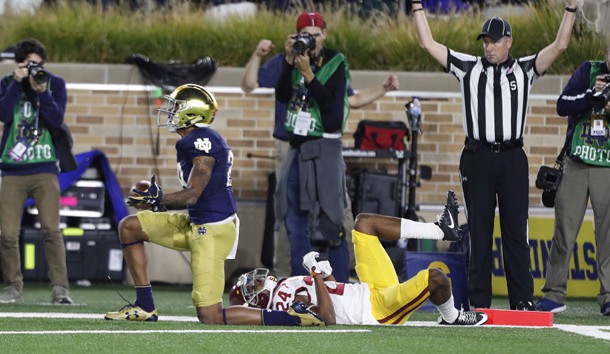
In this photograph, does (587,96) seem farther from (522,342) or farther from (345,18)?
(345,18)

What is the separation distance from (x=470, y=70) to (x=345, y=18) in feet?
16.8

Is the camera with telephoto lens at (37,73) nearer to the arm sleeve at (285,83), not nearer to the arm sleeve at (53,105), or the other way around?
the arm sleeve at (53,105)

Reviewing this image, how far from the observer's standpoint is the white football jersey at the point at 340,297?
779 cm

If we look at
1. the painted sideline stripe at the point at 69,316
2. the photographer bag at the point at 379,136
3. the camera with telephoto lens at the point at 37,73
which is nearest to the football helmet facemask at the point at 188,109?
the painted sideline stripe at the point at 69,316

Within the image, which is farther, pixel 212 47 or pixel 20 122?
pixel 212 47

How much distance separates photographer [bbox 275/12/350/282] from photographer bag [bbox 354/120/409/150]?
2.70 meters

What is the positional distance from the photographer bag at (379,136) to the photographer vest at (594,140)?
3104mm

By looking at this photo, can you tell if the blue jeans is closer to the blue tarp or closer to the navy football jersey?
the navy football jersey

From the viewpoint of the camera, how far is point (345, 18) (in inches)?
552

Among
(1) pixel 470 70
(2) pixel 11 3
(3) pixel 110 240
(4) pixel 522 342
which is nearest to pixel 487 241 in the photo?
(1) pixel 470 70

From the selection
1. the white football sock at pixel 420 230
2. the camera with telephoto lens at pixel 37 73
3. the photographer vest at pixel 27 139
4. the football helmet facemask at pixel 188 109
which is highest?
the camera with telephoto lens at pixel 37 73

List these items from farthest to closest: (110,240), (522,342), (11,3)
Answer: (11,3) → (110,240) → (522,342)

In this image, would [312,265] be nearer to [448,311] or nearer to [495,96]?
[448,311]

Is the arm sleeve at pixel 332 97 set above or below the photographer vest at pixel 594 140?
above
